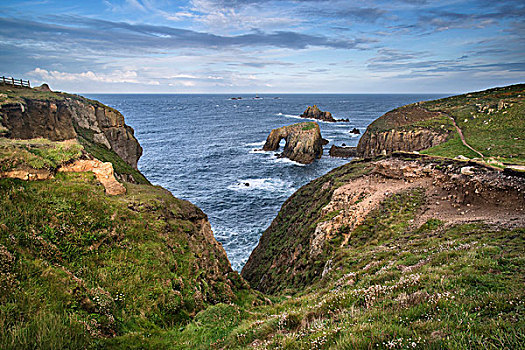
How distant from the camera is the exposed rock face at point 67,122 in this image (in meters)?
27.3

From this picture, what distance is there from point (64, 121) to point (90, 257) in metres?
31.4

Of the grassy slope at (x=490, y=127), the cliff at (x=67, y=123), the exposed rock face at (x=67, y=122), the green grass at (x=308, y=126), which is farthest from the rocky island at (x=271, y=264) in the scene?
the green grass at (x=308, y=126)

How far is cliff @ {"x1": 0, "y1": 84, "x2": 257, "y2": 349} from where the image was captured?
20.3 feet

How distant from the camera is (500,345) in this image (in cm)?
358

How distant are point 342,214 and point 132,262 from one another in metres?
16.5

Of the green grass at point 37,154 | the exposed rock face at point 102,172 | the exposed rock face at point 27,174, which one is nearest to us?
the exposed rock face at point 27,174

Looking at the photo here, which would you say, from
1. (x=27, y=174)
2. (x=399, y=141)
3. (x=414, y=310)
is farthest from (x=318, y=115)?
(x=414, y=310)

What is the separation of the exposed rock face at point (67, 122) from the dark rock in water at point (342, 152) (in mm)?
54140

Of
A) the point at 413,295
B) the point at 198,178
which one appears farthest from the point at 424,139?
the point at 413,295

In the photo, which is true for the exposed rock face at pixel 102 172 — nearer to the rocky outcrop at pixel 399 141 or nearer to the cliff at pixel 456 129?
the cliff at pixel 456 129

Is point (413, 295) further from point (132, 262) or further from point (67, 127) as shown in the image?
point (67, 127)

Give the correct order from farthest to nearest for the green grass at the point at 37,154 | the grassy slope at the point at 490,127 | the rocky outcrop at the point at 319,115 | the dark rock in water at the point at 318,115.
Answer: the dark rock in water at the point at 318,115
the rocky outcrop at the point at 319,115
the grassy slope at the point at 490,127
the green grass at the point at 37,154

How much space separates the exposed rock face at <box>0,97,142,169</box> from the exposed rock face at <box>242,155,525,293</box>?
27.9 metres

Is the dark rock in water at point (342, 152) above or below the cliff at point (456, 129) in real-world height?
below
